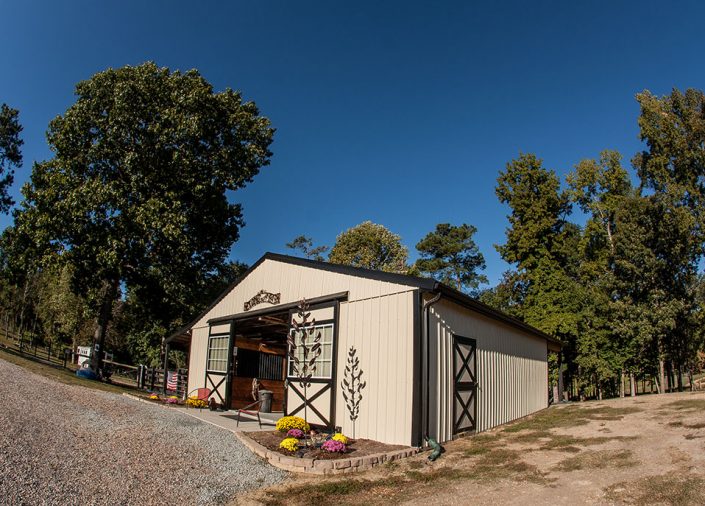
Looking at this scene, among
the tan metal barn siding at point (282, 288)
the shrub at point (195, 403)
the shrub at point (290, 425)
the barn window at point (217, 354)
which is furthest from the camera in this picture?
the barn window at point (217, 354)

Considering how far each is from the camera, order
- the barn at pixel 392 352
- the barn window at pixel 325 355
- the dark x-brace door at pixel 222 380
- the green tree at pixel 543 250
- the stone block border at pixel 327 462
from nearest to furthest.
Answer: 1. the stone block border at pixel 327 462
2. the barn at pixel 392 352
3. the barn window at pixel 325 355
4. the dark x-brace door at pixel 222 380
5. the green tree at pixel 543 250

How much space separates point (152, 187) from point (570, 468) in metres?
20.5

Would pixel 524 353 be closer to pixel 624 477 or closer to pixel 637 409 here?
pixel 637 409

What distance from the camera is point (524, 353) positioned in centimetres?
1514

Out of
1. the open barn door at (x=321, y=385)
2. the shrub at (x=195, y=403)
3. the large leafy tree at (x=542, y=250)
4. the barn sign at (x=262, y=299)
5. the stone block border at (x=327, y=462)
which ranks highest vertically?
the large leafy tree at (x=542, y=250)

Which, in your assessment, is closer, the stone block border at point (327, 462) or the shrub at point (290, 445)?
the stone block border at point (327, 462)

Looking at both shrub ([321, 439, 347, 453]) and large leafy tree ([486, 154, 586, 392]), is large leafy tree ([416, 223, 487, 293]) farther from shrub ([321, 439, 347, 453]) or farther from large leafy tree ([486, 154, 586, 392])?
shrub ([321, 439, 347, 453])

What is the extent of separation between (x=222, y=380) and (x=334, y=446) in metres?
8.89

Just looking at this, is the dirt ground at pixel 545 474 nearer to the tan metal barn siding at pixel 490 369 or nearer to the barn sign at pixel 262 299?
the tan metal barn siding at pixel 490 369

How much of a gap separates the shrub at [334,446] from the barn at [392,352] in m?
1.35

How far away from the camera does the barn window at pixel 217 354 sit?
16.1 meters

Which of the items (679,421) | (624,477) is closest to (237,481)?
A: (624,477)

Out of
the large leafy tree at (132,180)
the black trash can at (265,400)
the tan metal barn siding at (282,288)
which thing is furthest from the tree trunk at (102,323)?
the black trash can at (265,400)

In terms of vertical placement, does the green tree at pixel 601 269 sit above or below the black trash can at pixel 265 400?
above
